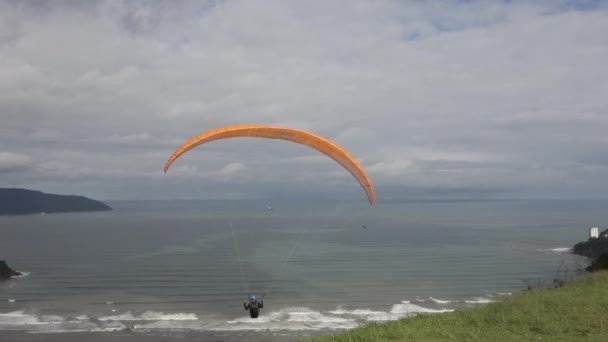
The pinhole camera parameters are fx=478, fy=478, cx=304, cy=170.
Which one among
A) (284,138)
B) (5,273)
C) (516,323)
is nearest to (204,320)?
(284,138)

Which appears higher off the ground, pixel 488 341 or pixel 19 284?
pixel 488 341

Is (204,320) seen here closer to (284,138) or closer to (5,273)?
(284,138)

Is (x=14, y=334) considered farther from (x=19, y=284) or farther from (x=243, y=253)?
(x=243, y=253)

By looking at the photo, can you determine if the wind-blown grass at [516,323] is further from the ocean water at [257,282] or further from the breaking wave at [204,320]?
the breaking wave at [204,320]

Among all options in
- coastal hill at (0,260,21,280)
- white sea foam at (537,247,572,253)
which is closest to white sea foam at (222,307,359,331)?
coastal hill at (0,260,21,280)

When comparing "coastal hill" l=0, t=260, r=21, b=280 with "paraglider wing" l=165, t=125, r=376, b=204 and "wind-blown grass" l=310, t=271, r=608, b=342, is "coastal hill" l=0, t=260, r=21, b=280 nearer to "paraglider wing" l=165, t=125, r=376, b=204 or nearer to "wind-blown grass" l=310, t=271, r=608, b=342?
"paraglider wing" l=165, t=125, r=376, b=204

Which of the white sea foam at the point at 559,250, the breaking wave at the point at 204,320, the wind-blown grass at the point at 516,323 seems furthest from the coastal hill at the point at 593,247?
the wind-blown grass at the point at 516,323

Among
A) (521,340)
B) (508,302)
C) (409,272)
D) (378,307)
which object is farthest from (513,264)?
(521,340)
